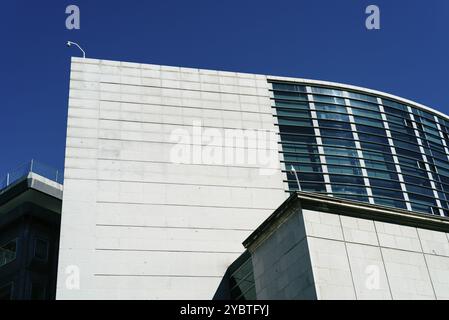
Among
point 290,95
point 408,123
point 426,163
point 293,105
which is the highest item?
point 290,95

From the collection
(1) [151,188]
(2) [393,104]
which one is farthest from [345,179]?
(1) [151,188]

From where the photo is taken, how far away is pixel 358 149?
48000mm

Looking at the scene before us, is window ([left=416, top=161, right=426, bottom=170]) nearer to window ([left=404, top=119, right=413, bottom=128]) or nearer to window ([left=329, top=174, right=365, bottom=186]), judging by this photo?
window ([left=404, top=119, right=413, bottom=128])

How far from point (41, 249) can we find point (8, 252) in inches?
98.0

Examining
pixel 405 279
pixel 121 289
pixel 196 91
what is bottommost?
pixel 405 279

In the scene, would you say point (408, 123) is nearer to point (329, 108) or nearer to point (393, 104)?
point (393, 104)

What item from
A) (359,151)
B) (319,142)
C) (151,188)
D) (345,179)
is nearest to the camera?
(151,188)

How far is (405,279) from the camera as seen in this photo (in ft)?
84.3

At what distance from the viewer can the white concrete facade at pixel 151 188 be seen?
35.5 meters

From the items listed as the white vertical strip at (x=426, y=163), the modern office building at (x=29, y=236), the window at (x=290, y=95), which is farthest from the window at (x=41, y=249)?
the white vertical strip at (x=426, y=163)
